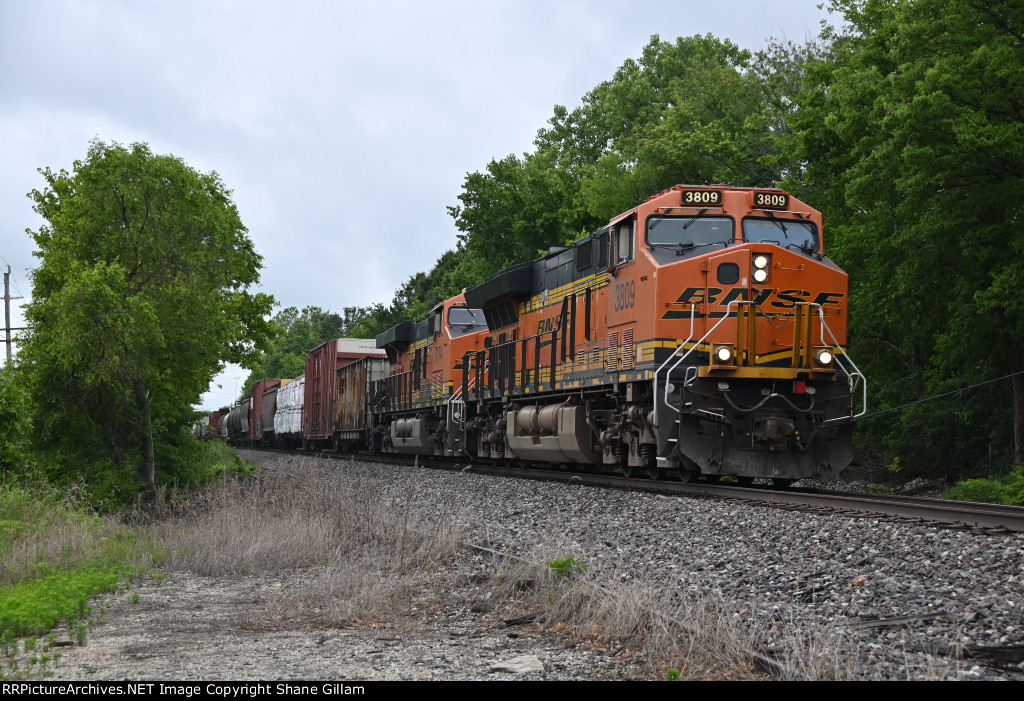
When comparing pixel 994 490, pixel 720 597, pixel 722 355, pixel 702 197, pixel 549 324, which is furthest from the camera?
pixel 549 324

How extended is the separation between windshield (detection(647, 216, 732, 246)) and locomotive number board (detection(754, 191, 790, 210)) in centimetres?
52

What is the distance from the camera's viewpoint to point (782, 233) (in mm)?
14398

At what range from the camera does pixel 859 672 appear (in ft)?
16.4

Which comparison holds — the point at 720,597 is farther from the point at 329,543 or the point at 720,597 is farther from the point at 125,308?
the point at 125,308

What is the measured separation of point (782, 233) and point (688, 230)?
1.31 meters

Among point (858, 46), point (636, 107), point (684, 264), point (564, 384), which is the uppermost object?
point (636, 107)

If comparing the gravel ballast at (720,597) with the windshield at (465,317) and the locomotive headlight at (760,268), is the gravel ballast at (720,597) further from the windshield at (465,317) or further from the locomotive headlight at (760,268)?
the windshield at (465,317)

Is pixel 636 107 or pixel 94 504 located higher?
pixel 636 107

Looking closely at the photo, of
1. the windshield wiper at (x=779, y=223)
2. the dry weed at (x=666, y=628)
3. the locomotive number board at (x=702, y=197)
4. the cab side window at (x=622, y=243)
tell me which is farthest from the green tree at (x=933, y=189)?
the dry weed at (x=666, y=628)

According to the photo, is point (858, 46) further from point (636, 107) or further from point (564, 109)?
point (564, 109)

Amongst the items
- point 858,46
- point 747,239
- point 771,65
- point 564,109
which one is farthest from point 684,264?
point 564,109

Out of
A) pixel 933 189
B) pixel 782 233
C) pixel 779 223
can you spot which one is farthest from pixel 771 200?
pixel 933 189

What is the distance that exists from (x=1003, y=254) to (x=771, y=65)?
778 inches

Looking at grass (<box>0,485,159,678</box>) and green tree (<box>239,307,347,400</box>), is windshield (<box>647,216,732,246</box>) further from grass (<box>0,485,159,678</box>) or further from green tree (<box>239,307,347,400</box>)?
green tree (<box>239,307,347,400</box>)
